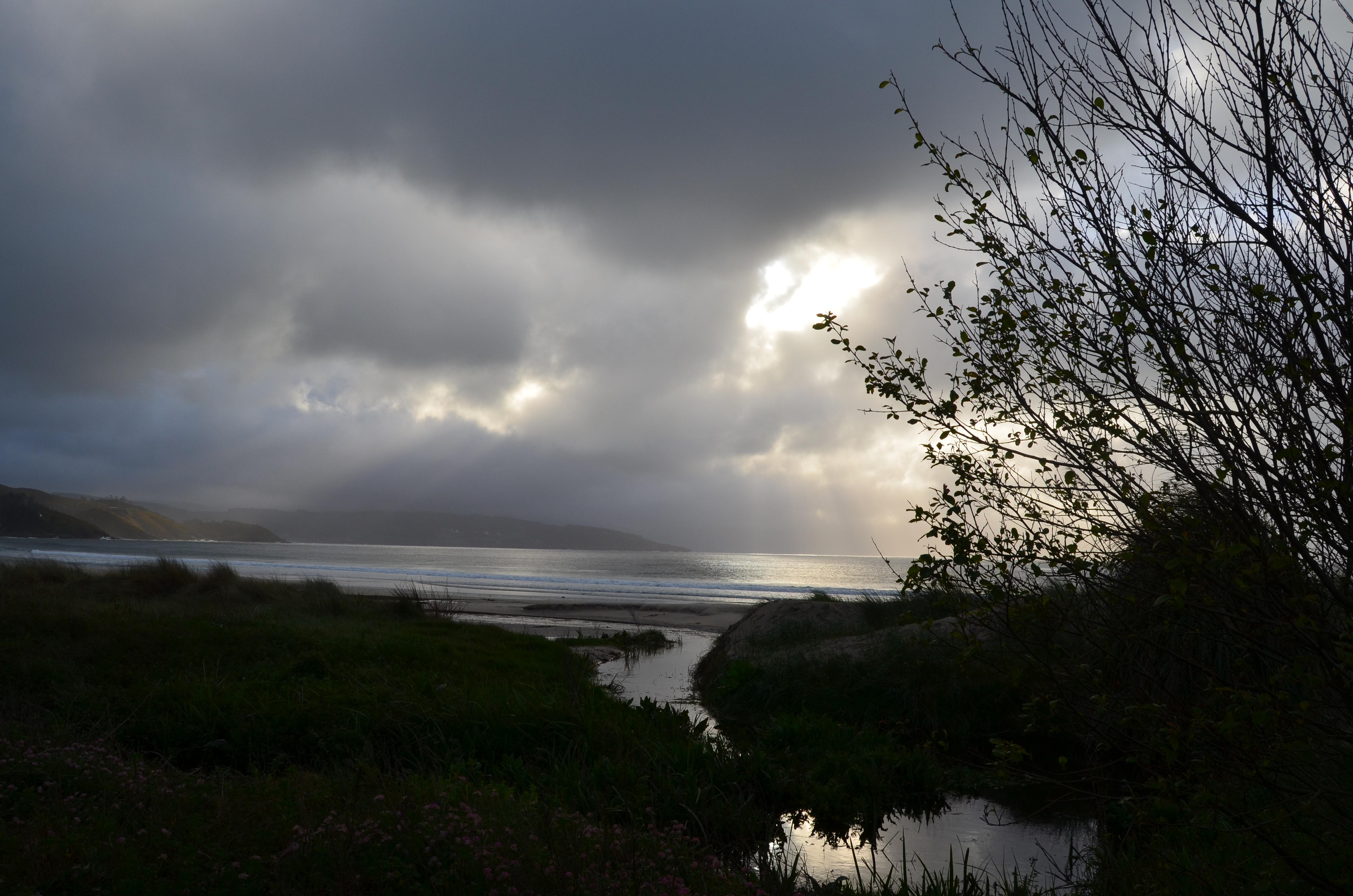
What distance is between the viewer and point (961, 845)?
732 centimetres

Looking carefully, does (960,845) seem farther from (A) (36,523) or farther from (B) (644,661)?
(A) (36,523)

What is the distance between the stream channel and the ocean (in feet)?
31.7

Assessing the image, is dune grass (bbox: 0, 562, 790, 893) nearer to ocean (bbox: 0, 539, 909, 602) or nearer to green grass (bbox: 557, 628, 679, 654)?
green grass (bbox: 557, 628, 679, 654)

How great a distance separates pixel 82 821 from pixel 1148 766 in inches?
255

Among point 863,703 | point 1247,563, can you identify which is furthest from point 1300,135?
point 863,703

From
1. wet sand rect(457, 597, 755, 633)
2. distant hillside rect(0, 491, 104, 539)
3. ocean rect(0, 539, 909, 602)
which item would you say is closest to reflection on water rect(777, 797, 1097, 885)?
ocean rect(0, 539, 909, 602)

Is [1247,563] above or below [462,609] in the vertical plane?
above

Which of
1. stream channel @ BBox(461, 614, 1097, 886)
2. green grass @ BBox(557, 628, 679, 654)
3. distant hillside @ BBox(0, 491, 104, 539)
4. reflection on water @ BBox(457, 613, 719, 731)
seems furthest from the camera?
distant hillside @ BBox(0, 491, 104, 539)

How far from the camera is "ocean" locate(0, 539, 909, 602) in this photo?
59125mm

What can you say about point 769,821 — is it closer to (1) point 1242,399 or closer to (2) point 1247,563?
(2) point 1247,563

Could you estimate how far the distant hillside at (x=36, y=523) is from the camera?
564 feet

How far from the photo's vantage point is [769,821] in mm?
7180

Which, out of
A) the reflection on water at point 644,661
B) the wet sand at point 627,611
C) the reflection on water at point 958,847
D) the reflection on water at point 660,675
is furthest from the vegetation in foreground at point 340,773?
the wet sand at point 627,611

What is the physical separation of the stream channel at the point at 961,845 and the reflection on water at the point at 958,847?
10mm
